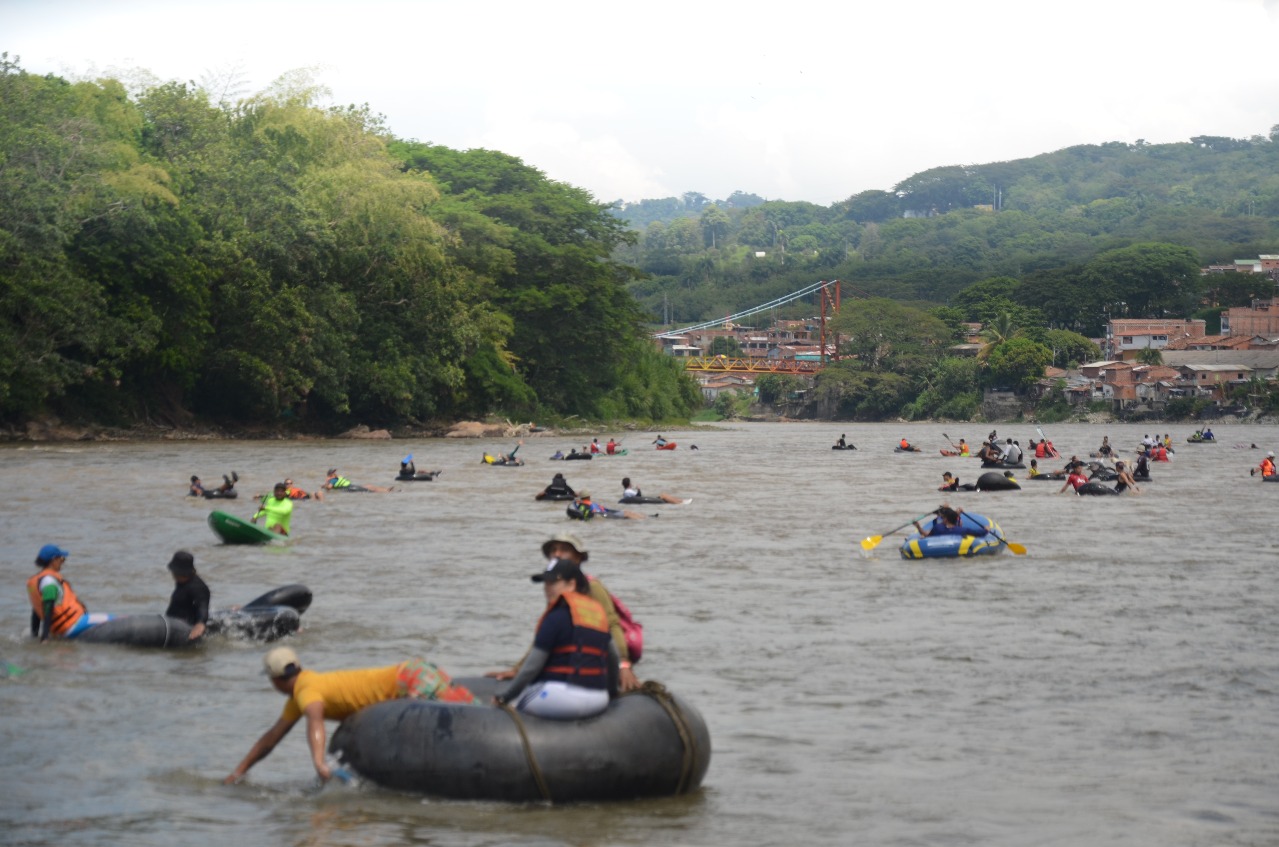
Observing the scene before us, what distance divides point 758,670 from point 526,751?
4.83 meters

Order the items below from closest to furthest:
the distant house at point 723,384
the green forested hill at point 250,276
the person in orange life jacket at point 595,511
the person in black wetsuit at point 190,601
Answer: the person in black wetsuit at point 190,601 < the person in orange life jacket at point 595,511 < the green forested hill at point 250,276 < the distant house at point 723,384

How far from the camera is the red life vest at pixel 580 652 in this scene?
30.7ft

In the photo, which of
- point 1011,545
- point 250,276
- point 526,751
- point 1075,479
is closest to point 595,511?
point 1011,545

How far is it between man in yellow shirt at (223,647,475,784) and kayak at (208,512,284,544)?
1295 cm

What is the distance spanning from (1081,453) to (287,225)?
32.0m

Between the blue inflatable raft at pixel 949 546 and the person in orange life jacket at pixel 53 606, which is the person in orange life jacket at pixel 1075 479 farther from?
the person in orange life jacket at pixel 53 606

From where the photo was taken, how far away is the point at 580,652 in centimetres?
938

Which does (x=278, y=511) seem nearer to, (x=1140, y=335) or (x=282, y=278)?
(x=282, y=278)

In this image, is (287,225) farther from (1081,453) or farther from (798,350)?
(798,350)

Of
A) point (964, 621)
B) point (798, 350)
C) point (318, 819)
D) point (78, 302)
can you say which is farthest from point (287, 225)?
point (798, 350)

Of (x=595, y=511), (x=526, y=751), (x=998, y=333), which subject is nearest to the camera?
(x=526, y=751)

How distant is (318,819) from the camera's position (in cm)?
923

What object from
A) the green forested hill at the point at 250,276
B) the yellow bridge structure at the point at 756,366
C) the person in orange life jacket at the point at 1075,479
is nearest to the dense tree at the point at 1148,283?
the yellow bridge structure at the point at 756,366

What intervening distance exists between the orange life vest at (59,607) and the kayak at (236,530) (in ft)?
26.2
